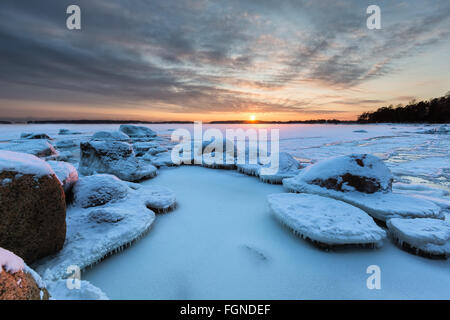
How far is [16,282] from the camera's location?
4.41ft

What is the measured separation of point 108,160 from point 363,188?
7.15 meters

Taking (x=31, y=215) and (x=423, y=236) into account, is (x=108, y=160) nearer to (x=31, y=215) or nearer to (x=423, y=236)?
(x=31, y=215)

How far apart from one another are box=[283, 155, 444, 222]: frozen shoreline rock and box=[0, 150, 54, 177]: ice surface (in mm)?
4910

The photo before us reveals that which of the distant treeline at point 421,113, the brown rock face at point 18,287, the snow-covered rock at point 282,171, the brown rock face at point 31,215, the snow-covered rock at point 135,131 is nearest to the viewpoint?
the brown rock face at point 18,287

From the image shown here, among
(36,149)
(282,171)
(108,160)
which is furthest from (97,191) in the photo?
(36,149)

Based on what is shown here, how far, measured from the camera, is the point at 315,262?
9.00 ft

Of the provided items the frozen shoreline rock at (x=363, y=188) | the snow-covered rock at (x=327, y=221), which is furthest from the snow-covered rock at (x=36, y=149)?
the frozen shoreline rock at (x=363, y=188)

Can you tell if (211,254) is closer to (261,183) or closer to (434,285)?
(434,285)

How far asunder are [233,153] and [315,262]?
7.79 m

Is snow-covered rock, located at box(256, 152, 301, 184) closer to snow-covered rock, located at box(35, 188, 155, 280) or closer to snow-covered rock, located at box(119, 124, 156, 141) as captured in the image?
snow-covered rock, located at box(35, 188, 155, 280)

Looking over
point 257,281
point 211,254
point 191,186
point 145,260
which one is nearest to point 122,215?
point 145,260

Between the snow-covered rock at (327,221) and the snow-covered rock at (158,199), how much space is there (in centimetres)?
225

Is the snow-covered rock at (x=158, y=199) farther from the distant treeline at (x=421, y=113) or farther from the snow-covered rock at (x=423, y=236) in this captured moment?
the distant treeline at (x=421, y=113)

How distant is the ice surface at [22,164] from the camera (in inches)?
86.0
